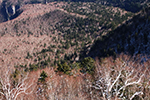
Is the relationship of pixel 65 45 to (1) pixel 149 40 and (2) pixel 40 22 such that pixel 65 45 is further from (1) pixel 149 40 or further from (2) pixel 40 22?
(1) pixel 149 40

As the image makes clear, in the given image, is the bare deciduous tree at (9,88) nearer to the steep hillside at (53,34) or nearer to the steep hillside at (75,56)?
the steep hillside at (75,56)

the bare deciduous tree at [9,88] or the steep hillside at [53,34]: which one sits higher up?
the bare deciduous tree at [9,88]

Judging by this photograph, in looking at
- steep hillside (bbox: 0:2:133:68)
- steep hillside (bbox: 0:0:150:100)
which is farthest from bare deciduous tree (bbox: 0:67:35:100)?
steep hillside (bbox: 0:2:133:68)

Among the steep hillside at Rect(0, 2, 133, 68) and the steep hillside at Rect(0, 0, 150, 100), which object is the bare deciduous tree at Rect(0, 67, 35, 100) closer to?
the steep hillside at Rect(0, 0, 150, 100)

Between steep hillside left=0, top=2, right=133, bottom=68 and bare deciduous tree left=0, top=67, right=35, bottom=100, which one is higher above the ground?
bare deciduous tree left=0, top=67, right=35, bottom=100

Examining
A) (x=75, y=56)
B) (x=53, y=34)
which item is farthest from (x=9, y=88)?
(x=53, y=34)

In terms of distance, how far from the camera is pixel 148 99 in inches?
447

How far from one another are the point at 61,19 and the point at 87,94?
125726 millimetres

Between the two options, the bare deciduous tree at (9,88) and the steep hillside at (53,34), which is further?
the steep hillside at (53,34)

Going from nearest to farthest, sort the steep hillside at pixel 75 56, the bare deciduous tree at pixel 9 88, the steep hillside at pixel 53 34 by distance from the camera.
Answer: the bare deciduous tree at pixel 9 88 → the steep hillside at pixel 75 56 → the steep hillside at pixel 53 34

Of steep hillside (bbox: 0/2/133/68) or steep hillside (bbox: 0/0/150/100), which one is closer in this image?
steep hillside (bbox: 0/0/150/100)

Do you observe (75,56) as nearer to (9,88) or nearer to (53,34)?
(53,34)

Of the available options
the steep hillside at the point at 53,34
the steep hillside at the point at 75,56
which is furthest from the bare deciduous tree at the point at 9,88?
the steep hillside at the point at 53,34

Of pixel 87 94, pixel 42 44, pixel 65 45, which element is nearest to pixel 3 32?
pixel 42 44
